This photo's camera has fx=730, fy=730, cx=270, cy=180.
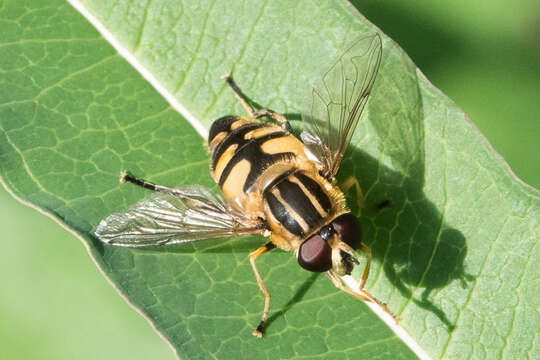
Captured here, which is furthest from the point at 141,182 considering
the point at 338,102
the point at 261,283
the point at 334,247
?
the point at 338,102

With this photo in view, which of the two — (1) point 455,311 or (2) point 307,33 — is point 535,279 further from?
(2) point 307,33

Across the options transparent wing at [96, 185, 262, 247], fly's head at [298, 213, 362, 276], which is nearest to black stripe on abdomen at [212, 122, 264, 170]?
transparent wing at [96, 185, 262, 247]

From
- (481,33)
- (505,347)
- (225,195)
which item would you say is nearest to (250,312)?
(225,195)

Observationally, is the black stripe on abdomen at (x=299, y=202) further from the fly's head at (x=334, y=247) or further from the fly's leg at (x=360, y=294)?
the fly's leg at (x=360, y=294)

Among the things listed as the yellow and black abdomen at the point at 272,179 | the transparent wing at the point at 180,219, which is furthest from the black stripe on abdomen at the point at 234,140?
the transparent wing at the point at 180,219

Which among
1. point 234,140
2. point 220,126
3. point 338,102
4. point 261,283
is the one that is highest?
point 220,126

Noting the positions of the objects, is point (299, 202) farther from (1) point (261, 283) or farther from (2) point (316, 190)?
(1) point (261, 283)
